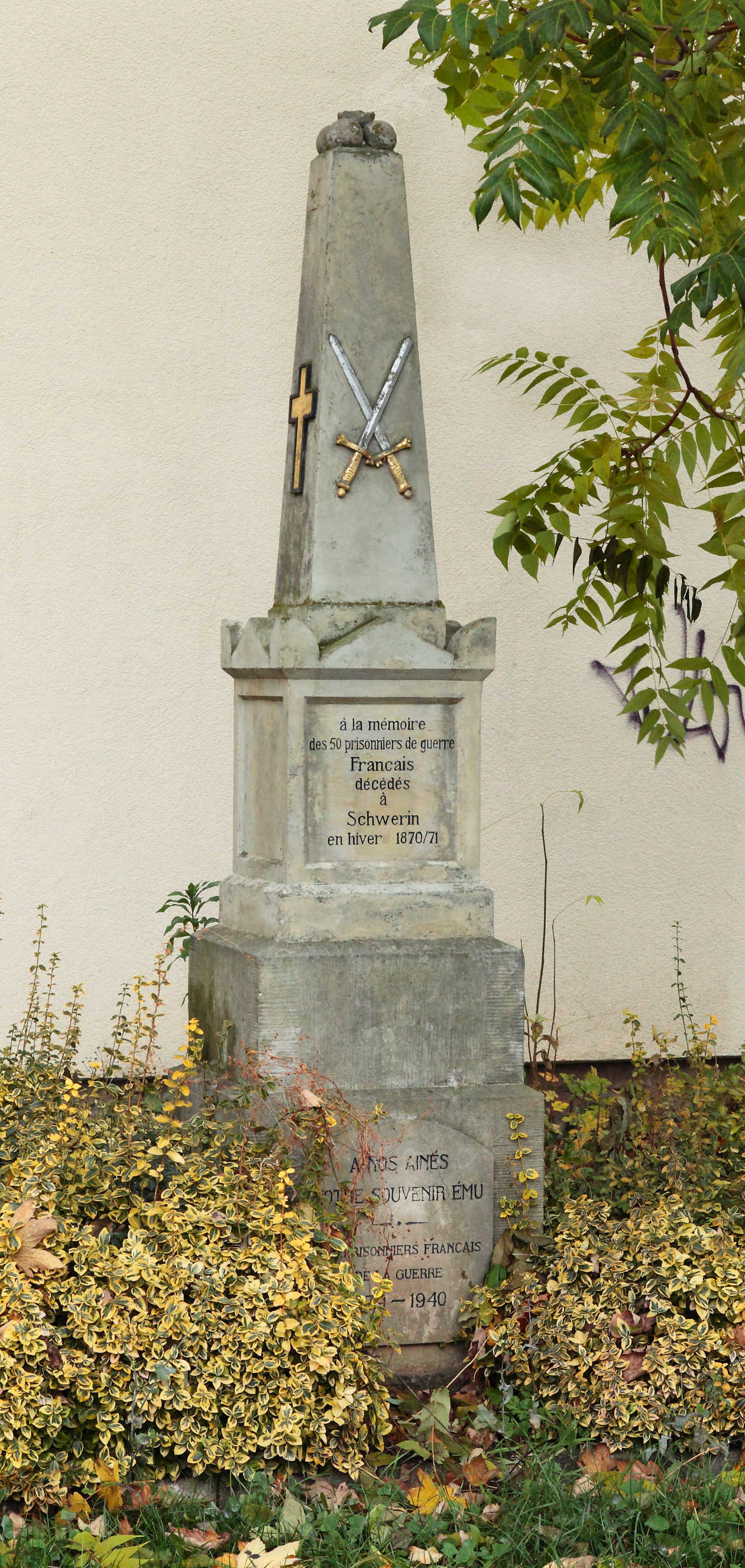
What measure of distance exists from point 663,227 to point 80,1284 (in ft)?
8.57

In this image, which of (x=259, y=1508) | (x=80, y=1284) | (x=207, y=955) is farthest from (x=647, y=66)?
(x=259, y=1508)

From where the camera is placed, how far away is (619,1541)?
301 centimetres

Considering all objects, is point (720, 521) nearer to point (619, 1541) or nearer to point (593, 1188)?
point (593, 1188)

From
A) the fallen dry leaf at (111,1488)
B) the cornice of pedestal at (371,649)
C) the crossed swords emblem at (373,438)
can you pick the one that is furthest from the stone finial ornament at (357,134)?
the fallen dry leaf at (111,1488)

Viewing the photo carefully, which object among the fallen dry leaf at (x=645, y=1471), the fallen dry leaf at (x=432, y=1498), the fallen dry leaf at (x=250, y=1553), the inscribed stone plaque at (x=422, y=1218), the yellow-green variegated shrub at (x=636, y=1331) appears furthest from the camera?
the inscribed stone plaque at (x=422, y=1218)

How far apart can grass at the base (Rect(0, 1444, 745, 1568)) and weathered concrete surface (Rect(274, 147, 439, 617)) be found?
2.33 metres

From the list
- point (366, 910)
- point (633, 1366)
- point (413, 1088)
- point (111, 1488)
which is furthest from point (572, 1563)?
point (366, 910)

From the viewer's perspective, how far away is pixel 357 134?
441cm

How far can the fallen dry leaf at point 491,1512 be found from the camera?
3.17 metres

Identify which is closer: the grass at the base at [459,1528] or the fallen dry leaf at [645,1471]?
the grass at the base at [459,1528]

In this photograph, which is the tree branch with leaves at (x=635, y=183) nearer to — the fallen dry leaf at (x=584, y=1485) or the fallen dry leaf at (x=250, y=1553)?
the fallen dry leaf at (x=584, y=1485)

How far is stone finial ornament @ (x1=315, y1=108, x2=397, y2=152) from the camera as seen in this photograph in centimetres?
440

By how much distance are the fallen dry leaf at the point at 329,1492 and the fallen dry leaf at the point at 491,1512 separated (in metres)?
0.29

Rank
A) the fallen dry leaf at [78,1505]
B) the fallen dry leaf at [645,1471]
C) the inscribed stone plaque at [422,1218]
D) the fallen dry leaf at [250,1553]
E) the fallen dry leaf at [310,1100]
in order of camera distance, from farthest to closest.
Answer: the inscribed stone plaque at [422,1218]
the fallen dry leaf at [310,1100]
the fallen dry leaf at [645,1471]
the fallen dry leaf at [78,1505]
the fallen dry leaf at [250,1553]
